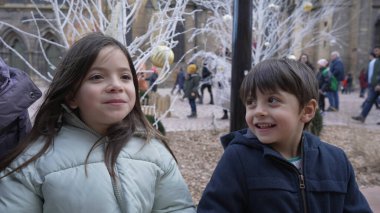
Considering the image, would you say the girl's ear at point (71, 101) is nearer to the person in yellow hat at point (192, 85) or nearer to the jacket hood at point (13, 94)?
the jacket hood at point (13, 94)

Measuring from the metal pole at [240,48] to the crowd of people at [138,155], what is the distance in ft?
5.90

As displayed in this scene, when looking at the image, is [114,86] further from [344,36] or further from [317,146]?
[344,36]

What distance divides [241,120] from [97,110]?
82.7 inches

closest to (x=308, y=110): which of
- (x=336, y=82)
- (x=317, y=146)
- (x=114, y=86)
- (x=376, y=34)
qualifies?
(x=317, y=146)

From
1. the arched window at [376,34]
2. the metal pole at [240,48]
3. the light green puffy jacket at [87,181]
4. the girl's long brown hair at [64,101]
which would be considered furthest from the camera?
the arched window at [376,34]

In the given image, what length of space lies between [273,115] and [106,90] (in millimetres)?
621

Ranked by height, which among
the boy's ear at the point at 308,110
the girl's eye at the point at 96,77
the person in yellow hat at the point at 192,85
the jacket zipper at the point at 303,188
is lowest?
the person in yellow hat at the point at 192,85

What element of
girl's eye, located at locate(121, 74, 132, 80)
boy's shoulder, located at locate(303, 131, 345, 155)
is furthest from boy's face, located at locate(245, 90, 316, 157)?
girl's eye, located at locate(121, 74, 132, 80)

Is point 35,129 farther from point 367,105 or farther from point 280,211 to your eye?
point 367,105

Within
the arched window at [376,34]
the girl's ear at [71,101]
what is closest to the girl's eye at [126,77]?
the girl's ear at [71,101]

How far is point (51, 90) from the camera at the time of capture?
1.55m

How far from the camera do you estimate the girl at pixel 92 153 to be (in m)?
1.34

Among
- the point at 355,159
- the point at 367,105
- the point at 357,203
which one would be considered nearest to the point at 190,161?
the point at 355,159

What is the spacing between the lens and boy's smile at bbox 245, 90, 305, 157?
1.50 meters
